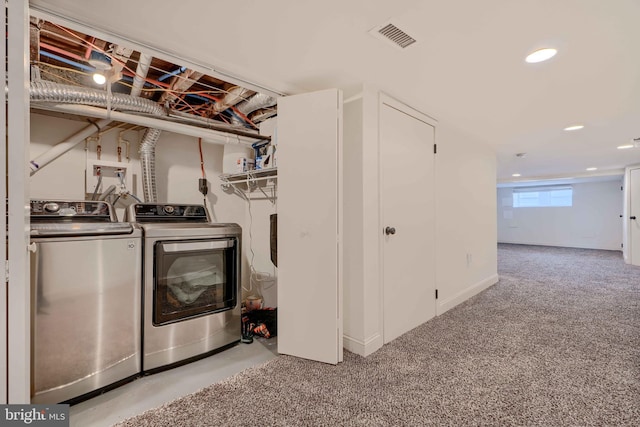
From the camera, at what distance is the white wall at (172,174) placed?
7.20ft

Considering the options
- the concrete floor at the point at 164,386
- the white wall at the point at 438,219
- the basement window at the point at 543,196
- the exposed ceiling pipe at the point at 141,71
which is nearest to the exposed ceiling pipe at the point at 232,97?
the exposed ceiling pipe at the point at 141,71

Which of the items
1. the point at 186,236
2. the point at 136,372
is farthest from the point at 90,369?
the point at 186,236

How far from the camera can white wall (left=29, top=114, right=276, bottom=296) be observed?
2.20 m

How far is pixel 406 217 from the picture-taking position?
8.18 feet

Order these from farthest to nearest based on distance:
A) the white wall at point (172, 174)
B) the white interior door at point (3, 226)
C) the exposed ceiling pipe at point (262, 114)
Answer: the exposed ceiling pipe at point (262, 114) → the white wall at point (172, 174) → the white interior door at point (3, 226)

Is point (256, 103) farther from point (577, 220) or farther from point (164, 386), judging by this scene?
point (577, 220)

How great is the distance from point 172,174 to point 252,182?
32.2 inches

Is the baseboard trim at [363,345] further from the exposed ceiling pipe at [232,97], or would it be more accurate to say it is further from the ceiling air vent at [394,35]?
the exposed ceiling pipe at [232,97]

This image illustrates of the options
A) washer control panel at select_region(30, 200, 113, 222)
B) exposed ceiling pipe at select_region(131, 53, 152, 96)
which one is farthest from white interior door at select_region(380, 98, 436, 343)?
washer control panel at select_region(30, 200, 113, 222)

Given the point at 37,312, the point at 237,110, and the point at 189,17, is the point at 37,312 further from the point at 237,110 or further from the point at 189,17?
the point at 237,110

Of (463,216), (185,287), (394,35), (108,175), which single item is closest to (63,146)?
(108,175)

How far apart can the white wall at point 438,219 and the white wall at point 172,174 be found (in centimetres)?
108

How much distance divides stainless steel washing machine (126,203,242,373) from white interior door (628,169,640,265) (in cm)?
772

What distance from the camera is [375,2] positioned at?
4.19ft
